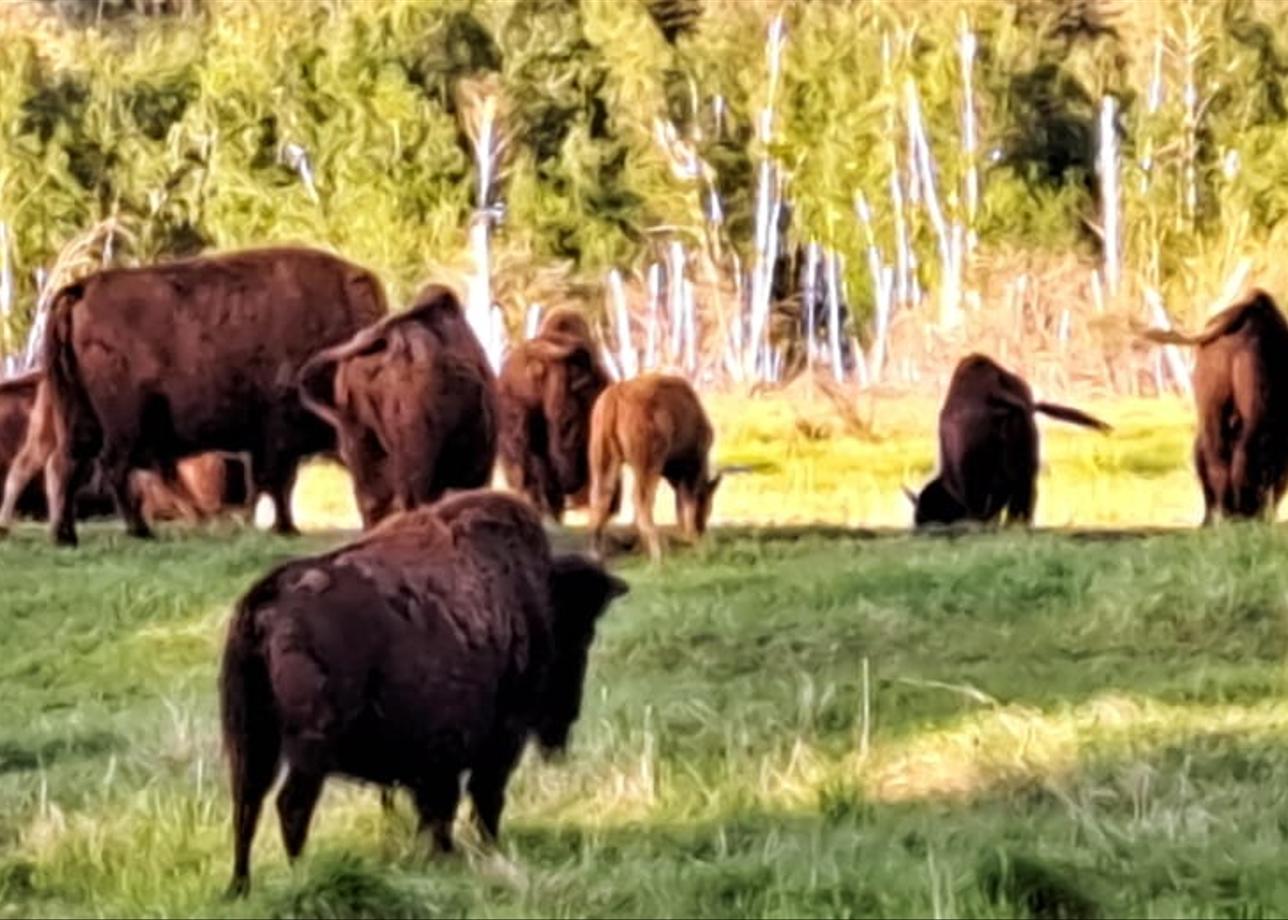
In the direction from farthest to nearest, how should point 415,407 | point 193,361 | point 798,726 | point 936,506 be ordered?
point 193,361 < point 936,506 < point 415,407 < point 798,726

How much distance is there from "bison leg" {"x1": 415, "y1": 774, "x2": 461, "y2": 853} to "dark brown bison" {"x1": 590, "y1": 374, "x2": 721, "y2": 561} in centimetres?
136

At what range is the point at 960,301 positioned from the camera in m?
5.24

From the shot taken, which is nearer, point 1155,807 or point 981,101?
point 1155,807

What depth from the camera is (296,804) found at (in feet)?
11.1

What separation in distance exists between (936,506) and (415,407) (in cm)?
102

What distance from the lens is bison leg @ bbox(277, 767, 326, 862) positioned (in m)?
3.36

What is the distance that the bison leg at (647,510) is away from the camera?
4.87m

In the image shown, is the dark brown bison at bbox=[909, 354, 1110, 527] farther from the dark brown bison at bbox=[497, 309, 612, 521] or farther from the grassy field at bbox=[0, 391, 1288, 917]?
the dark brown bison at bbox=[497, 309, 612, 521]

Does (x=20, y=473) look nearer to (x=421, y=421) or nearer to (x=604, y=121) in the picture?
(x=421, y=421)

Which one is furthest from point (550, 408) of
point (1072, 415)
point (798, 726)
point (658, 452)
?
point (798, 726)

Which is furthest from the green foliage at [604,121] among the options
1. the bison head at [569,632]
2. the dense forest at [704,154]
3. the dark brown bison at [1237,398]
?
the bison head at [569,632]

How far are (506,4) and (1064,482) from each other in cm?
130

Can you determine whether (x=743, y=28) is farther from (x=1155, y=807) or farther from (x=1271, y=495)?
(x=1155, y=807)

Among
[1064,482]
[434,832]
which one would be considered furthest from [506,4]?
[434,832]
